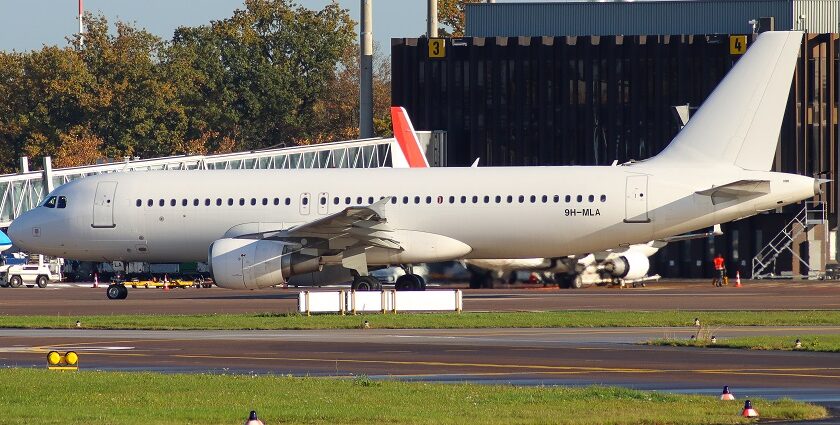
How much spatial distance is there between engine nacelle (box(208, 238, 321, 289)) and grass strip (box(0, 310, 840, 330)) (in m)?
5.55

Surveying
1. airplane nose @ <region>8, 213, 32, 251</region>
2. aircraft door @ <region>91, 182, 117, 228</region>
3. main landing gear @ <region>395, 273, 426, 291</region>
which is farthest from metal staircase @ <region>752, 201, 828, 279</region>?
airplane nose @ <region>8, 213, 32, 251</region>

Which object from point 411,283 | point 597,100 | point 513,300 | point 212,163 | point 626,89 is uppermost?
point 626,89

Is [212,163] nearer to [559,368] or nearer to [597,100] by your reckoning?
[597,100]

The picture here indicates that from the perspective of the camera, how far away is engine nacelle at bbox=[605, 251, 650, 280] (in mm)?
56062

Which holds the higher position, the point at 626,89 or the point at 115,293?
the point at 626,89

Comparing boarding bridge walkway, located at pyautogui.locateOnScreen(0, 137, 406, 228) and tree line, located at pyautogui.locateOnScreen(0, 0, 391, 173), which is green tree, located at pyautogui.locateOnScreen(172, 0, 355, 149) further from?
boarding bridge walkway, located at pyautogui.locateOnScreen(0, 137, 406, 228)

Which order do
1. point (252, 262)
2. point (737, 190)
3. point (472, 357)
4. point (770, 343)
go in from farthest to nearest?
point (252, 262), point (737, 190), point (770, 343), point (472, 357)

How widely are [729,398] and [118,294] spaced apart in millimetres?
31765

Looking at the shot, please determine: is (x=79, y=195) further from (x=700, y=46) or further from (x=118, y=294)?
(x=700, y=46)

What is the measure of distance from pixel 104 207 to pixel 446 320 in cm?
1610

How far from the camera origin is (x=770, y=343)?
84.7 feet

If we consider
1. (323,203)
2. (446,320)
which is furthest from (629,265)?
(446,320)

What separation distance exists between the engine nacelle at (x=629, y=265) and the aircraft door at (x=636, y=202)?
13.8m

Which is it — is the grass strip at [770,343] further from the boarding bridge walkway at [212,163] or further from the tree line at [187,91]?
the tree line at [187,91]
